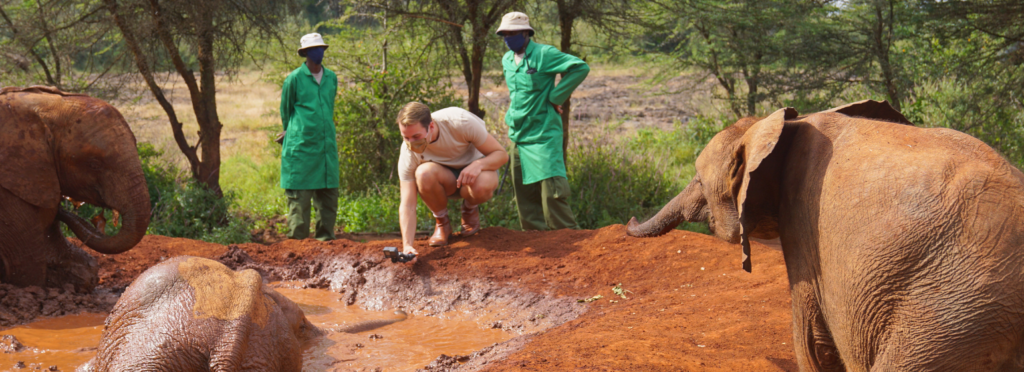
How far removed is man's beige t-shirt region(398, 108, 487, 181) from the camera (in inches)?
243

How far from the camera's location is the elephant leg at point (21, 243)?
5.33 metres

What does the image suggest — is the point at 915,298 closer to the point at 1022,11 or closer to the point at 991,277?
the point at 991,277

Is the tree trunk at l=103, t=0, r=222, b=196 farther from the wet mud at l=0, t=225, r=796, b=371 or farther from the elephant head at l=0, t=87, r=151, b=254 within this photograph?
the elephant head at l=0, t=87, r=151, b=254

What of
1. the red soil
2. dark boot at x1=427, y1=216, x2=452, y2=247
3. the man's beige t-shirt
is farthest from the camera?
dark boot at x1=427, y1=216, x2=452, y2=247

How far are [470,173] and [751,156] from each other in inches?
146

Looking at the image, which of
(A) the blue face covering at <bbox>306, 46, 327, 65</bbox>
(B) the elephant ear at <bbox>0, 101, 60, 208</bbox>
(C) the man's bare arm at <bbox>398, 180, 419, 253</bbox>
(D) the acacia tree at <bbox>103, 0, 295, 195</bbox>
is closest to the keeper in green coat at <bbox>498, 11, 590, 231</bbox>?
(C) the man's bare arm at <bbox>398, 180, 419, 253</bbox>

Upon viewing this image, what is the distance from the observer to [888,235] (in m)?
2.20

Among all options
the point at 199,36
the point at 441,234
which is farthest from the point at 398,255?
the point at 199,36

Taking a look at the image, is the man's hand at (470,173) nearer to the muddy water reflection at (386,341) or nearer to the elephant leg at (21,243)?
the muddy water reflection at (386,341)

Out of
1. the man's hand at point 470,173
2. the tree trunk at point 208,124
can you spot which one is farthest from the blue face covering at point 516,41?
the tree trunk at point 208,124

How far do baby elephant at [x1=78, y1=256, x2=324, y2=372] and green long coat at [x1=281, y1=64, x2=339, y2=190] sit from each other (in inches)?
141

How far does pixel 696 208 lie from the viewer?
344 centimetres

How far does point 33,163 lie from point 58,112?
16.3 inches

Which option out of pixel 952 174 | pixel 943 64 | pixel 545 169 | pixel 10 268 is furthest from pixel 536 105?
pixel 943 64
